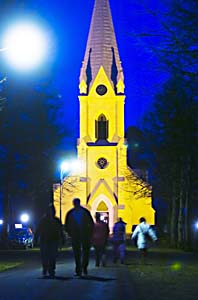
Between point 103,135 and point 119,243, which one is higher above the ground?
point 103,135

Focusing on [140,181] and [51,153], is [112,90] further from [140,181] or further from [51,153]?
[51,153]

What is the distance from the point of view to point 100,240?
87.2 ft

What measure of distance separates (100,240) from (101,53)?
7347cm

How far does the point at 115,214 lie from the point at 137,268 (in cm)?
6767

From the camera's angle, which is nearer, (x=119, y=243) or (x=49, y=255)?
(x=49, y=255)

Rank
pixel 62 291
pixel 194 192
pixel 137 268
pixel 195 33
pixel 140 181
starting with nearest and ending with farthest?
pixel 62 291
pixel 195 33
pixel 137 268
pixel 194 192
pixel 140 181

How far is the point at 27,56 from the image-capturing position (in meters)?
20.3

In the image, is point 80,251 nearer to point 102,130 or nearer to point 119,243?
point 119,243

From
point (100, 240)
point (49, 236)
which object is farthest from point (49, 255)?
point (100, 240)

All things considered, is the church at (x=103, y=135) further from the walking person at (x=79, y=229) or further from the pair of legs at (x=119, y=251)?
the walking person at (x=79, y=229)

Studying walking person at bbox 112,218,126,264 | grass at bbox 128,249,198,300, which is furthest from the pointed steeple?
grass at bbox 128,249,198,300

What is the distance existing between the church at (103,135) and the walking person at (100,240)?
65.0m

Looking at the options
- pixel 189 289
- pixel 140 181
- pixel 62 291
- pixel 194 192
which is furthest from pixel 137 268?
pixel 140 181

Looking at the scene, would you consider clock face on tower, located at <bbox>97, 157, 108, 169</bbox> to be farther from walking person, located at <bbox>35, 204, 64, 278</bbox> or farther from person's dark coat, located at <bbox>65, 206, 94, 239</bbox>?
person's dark coat, located at <bbox>65, 206, 94, 239</bbox>
